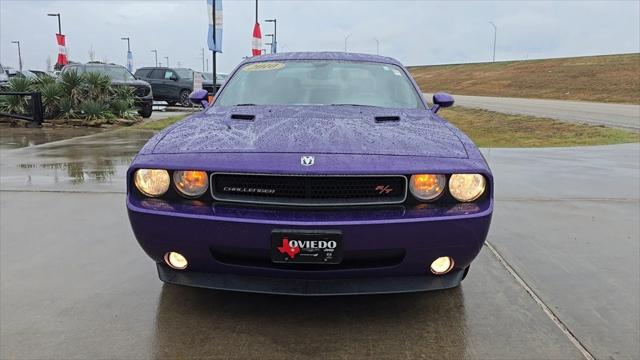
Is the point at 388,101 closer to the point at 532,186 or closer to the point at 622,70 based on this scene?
the point at 532,186

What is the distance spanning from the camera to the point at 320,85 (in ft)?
13.6

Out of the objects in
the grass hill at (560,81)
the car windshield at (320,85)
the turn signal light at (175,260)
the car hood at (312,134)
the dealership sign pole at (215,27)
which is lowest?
the grass hill at (560,81)

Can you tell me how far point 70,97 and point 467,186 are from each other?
41.9 feet

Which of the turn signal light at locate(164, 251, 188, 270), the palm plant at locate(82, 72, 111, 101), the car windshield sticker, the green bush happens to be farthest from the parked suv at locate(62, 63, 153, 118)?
the turn signal light at locate(164, 251, 188, 270)

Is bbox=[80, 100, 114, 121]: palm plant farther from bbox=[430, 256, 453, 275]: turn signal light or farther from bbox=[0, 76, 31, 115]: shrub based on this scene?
bbox=[430, 256, 453, 275]: turn signal light

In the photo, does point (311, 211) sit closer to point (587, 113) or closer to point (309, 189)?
point (309, 189)

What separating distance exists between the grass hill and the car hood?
33.7 m

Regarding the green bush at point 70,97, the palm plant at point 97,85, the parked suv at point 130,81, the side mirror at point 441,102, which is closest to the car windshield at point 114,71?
the parked suv at point 130,81

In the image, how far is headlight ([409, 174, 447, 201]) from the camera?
2625 millimetres

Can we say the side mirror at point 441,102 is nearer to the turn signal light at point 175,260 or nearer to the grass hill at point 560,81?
the turn signal light at point 175,260

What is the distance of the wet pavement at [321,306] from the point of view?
8.75 feet

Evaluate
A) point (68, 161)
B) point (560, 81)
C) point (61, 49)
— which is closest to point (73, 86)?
point (68, 161)

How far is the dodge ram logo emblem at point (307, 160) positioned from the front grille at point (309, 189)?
0.07m

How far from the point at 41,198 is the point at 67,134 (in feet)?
21.8
